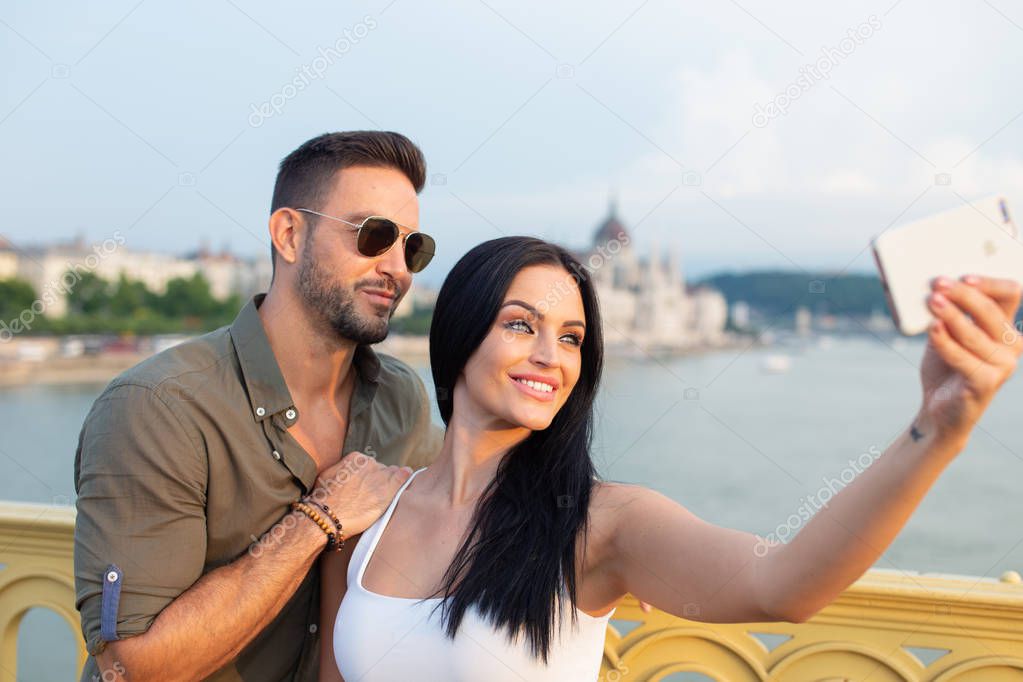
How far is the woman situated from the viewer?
4.07ft

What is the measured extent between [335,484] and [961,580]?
125 cm

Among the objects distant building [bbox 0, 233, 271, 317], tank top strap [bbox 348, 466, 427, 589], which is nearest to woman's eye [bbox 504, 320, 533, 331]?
tank top strap [bbox 348, 466, 427, 589]

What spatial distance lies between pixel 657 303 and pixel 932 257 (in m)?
71.6

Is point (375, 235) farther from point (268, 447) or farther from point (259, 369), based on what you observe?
point (268, 447)

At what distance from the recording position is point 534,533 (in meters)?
1.71

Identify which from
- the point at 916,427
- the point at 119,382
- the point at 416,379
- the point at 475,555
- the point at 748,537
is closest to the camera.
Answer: the point at 916,427

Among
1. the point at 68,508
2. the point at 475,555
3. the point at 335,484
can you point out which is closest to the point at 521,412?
the point at 475,555

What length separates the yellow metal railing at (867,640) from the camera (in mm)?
1724

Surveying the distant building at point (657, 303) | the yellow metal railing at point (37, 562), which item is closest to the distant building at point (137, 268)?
the distant building at point (657, 303)

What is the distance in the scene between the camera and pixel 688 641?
6.25 ft

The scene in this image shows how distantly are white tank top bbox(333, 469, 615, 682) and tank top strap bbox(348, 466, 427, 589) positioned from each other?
0.05 metres

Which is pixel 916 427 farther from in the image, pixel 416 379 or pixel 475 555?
pixel 416 379

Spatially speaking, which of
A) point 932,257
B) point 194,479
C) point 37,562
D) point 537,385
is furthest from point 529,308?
point 37,562

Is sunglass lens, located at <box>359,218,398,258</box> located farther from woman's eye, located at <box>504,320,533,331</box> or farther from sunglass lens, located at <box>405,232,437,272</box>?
woman's eye, located at <box>504,320,533,331</box>
